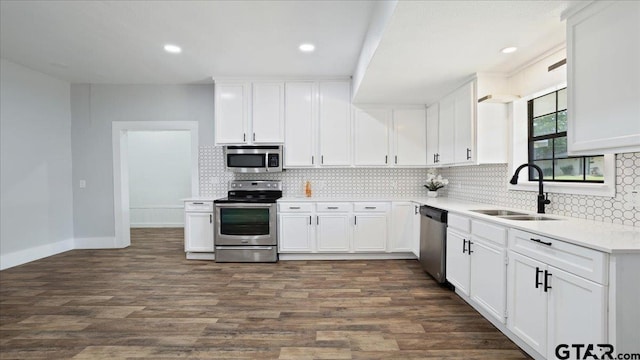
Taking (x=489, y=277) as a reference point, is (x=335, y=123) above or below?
above

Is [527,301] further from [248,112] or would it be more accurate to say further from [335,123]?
[248,112]

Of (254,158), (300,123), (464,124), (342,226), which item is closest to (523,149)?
(464,124)

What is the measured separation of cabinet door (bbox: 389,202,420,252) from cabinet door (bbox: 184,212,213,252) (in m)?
2.53

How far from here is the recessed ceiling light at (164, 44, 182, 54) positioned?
3.42 meters

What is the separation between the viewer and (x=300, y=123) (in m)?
4.50

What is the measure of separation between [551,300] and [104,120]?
5969 millimetres

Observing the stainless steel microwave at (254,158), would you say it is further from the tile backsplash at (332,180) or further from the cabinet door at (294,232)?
the cabinet door at (294,232)

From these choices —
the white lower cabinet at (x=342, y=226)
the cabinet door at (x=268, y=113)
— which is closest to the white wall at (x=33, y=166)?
the cabinet door at (x=268, y=113)

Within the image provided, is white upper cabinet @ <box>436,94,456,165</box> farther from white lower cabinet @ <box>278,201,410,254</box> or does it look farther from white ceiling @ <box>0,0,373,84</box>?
white ceiling @ <box>0,0,373,84</box>

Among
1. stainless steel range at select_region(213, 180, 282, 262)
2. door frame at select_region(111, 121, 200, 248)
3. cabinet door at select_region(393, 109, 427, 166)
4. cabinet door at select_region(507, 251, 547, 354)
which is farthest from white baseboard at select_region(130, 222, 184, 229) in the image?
cabinet door at select_region(507, 251, 547, 354)

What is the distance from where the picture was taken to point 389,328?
239 cm

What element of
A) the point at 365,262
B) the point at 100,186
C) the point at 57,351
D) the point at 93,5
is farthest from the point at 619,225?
the point at 100,186

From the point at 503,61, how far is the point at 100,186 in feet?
18.9

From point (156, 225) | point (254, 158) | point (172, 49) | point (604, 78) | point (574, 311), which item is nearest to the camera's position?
point (574, 311)
